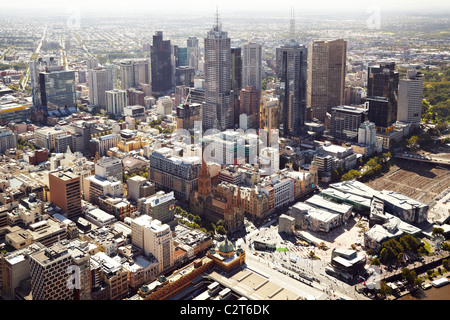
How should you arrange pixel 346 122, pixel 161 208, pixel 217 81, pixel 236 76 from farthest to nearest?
pixel 236 76, pixel 217 81, pixel 346 122, pixel 161 208

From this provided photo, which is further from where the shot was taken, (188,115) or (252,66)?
(252,66)

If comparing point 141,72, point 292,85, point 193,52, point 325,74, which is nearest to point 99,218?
point 292,85

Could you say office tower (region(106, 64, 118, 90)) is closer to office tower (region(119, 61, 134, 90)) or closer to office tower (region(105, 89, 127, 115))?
office tower (region(119, 61, 134, 90))

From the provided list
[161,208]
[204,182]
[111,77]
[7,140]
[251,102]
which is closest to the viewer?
[161,208]

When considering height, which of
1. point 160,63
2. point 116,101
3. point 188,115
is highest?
point 160,63

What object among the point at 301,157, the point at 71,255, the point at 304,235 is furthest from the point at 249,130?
the point at 71,255

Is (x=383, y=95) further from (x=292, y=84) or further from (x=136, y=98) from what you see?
(x=136, y=98)

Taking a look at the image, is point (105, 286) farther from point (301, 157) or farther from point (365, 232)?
point (301, 157)
